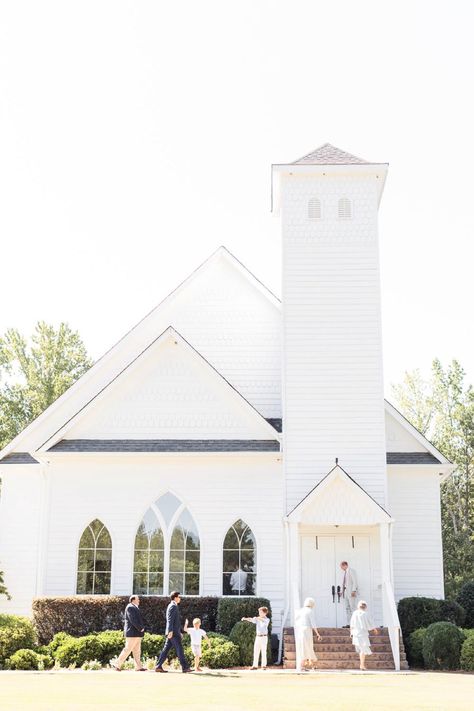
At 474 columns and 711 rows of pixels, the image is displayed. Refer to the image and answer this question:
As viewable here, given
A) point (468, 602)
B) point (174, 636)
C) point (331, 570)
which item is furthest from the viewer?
point (468, 602)

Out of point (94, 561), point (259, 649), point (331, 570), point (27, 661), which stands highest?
point (94, 561)

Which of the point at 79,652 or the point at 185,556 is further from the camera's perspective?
the point at 185,556

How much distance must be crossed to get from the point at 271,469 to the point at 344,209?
26.1 ft

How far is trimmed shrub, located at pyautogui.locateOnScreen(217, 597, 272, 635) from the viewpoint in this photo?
2036 cm

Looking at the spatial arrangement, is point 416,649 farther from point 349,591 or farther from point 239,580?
point 239,580

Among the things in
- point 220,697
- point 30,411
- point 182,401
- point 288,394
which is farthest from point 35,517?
point 30,411

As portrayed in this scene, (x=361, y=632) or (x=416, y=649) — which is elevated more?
(x=361, y=632)

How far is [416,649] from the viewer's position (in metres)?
19.5

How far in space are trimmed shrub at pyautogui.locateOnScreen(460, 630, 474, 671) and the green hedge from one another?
231cm

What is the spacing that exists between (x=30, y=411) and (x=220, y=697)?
34.4 metres

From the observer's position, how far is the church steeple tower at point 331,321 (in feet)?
73.6

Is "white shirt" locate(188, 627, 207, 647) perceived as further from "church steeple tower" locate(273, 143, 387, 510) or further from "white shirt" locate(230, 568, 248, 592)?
"church steeple tower" locate(273, 143, 387, 510)

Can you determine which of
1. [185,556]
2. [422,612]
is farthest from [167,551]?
[422,612]

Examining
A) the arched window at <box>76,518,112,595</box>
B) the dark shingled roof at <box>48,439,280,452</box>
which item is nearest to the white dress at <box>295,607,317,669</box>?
the dark shingled roof at <box>48,439,280,452</box>
